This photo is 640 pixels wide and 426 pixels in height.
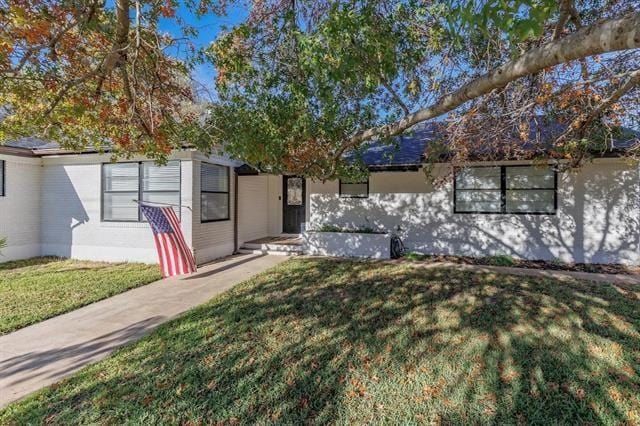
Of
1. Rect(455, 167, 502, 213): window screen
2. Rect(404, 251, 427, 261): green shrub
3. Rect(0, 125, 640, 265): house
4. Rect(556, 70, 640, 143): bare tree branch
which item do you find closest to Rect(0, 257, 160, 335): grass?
Rect(0, 125, 640, 265): house

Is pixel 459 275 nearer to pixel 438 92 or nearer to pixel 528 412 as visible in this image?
pixel 438 92

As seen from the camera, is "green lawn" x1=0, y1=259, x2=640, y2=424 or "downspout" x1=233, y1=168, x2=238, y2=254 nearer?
"green lawn" x1=0, y1=259, x2=640, y2=424

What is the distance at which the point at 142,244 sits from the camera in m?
9.52

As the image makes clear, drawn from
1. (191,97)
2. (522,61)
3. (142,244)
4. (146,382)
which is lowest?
(146,382)

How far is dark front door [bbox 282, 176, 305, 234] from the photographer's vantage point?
1286 cm

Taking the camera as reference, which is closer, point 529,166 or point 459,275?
point 459,275

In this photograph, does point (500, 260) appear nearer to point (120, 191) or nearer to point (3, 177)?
point (120, 191)

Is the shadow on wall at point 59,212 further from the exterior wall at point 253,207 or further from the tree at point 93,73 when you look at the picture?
the exterior wall at point 253,207

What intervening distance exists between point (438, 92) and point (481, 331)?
5.08 meters

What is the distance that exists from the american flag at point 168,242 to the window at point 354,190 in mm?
5461

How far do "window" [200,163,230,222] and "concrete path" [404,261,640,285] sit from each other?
19.5 ft

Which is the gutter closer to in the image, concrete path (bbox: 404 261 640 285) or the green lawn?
the green lawn

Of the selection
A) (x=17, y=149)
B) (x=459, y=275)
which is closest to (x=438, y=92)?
(x=459, y=275)

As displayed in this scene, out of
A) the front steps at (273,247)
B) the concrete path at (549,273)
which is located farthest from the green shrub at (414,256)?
the front steps at (273,247)
